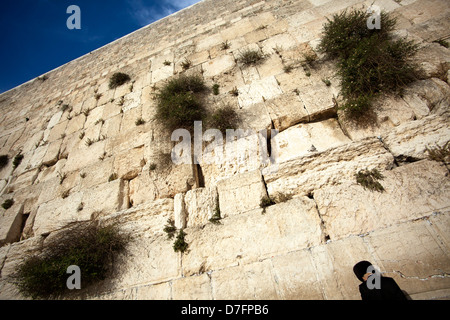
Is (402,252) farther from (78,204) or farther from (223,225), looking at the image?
(78,204)

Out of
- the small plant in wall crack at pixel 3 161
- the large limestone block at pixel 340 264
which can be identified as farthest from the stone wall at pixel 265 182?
the small plant in wall crack at pixel 3 161

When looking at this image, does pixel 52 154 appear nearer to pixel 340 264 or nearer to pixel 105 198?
→ pixel 105 198

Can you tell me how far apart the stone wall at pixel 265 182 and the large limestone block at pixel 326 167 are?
0.05 ft

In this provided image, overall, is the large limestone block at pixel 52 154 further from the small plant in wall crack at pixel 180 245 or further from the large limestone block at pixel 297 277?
the large limestone block at pixel 297 277

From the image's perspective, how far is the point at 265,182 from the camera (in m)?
2.80

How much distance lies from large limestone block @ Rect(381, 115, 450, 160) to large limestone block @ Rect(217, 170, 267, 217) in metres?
1.74

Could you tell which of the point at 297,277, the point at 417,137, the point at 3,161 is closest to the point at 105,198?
the point at 297,277

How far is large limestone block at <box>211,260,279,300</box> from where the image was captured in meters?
2.12

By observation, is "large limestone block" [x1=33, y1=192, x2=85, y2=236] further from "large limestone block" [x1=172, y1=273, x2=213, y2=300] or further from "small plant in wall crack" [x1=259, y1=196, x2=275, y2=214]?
"small plant in wall crack" [x1=259, y1=196, x2=275, y2=214]

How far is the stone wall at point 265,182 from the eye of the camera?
210 cm

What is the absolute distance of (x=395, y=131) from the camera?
258 cm

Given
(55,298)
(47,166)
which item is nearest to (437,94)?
(55,298)

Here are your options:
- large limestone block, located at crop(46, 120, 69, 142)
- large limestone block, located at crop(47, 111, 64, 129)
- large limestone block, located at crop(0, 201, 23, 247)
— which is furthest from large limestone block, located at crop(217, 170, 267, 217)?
large limestone block, located at crop(47, 111, 64, 129)

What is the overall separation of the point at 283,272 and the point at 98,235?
2527 millimetres
